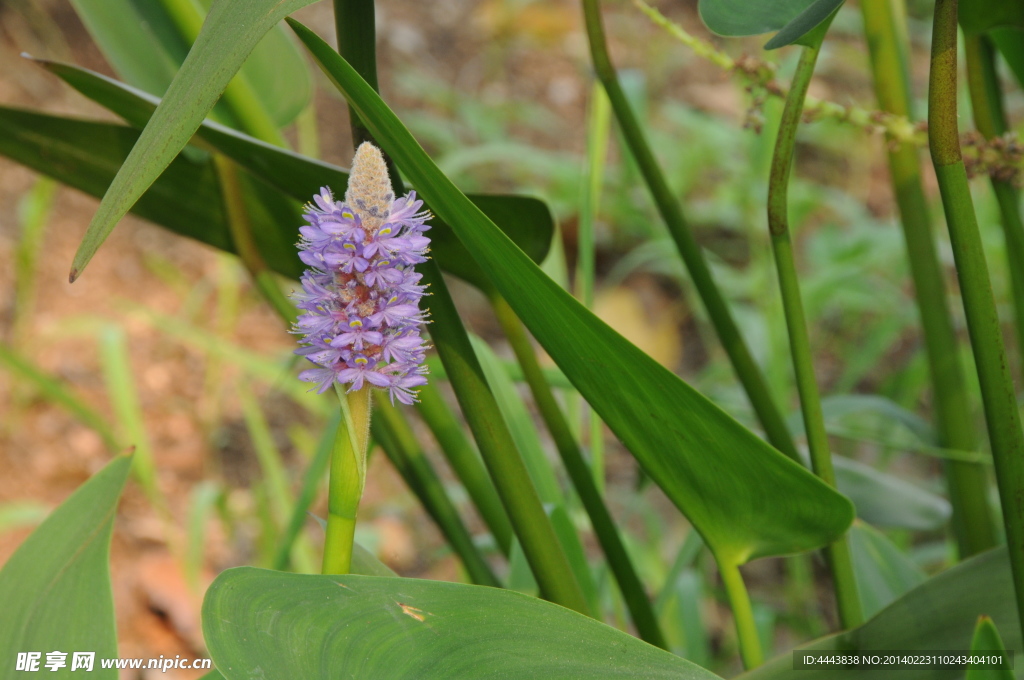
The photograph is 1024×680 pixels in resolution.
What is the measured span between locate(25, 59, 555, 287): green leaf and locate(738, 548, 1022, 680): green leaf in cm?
19

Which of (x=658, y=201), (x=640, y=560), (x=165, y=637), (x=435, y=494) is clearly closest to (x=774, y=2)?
(x=658, y=201)

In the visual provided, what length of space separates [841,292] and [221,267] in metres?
1.00

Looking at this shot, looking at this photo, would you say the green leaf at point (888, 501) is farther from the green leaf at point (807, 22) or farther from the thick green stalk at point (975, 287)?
the green leaf at point (807, 22)

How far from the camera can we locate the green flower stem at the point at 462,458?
354 mm

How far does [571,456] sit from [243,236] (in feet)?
0.64

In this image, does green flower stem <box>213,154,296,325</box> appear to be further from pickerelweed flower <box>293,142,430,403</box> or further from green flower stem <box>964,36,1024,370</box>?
green flower stem <box>964,36,1024,370</box>

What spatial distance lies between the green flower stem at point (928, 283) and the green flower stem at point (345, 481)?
355 mm

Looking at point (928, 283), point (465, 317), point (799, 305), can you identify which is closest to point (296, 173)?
point (799, 305)

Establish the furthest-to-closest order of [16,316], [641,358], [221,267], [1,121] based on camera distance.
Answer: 1. [221,267]
2. [16,316]
3. [1,121]
4. [641,358]

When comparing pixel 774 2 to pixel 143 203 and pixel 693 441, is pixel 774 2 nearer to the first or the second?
pixel 693 441

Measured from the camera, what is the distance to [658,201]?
1.34 feet

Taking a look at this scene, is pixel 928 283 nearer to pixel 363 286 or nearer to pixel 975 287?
pixel 975 287

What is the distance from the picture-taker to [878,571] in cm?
49

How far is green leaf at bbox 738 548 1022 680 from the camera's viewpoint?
29cm
